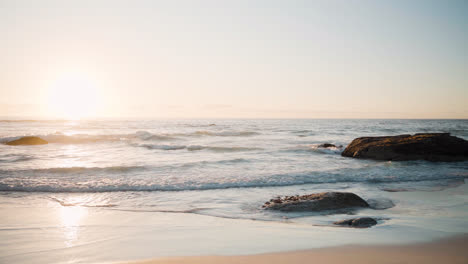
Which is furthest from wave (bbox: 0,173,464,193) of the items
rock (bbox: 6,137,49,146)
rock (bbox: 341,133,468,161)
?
rock (bbox: 6,137,49,146)

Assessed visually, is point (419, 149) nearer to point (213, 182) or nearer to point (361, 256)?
point (213, 182)

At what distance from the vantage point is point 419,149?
41.8 ft

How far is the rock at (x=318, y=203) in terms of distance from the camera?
5629 millimetres

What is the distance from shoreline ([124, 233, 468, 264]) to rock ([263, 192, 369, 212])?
1940 mm

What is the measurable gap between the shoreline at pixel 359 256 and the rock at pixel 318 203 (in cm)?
194

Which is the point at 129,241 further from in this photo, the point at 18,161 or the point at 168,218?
the point at 18,161

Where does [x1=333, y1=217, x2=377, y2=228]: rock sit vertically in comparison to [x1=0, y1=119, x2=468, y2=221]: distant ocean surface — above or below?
above

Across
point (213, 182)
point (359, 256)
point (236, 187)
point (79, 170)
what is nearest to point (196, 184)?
point (213, 182)

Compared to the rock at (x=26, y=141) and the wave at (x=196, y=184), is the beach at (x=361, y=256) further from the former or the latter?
the rock at (x=26, y=141)

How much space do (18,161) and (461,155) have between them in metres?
19.2

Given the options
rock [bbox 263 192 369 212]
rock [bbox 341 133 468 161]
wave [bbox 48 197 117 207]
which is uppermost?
rock [bbox 341 133 468 161]

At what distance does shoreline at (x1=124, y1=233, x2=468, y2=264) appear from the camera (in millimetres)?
3285

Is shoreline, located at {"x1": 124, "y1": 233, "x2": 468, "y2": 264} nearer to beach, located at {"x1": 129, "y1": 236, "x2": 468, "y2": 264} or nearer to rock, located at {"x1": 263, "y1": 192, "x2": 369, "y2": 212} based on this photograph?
beach, located at {"x1": 129, "y1": 236, "x2": 468, "y2": 264}

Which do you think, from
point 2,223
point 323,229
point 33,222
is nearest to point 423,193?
point 323,229
